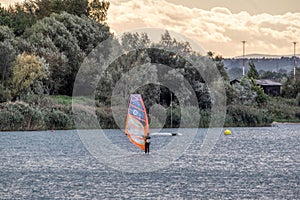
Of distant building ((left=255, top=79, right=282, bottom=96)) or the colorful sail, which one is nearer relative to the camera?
the colorful sail

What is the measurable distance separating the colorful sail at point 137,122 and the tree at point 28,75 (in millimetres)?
33823

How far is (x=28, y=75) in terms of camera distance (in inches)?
3346

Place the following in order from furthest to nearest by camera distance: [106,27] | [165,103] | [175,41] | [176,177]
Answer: [106,27] < [175,41] < [165,103] < [176,177]

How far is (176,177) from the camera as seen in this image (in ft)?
121

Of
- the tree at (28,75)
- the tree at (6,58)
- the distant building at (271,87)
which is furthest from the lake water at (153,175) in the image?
the distant building at (271,87)

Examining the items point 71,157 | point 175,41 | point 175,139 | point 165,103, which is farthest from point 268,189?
point 175,41

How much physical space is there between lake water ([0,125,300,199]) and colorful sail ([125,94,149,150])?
134 cm

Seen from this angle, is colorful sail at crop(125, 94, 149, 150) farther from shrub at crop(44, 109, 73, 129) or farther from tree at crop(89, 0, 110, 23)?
tree at crop(89, 0, 110, 23)

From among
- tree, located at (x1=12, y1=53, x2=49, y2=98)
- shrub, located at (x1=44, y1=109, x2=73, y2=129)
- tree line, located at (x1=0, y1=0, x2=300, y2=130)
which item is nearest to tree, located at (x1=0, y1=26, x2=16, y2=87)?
tree line, located at (x1=0, y1=0, x2=300, y2=130)

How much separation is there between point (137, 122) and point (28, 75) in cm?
3742

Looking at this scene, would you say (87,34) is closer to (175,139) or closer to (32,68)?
(32,68)

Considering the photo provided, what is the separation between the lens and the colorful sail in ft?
163

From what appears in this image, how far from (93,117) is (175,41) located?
2174cm

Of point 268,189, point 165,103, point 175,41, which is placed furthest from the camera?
point 175,41
